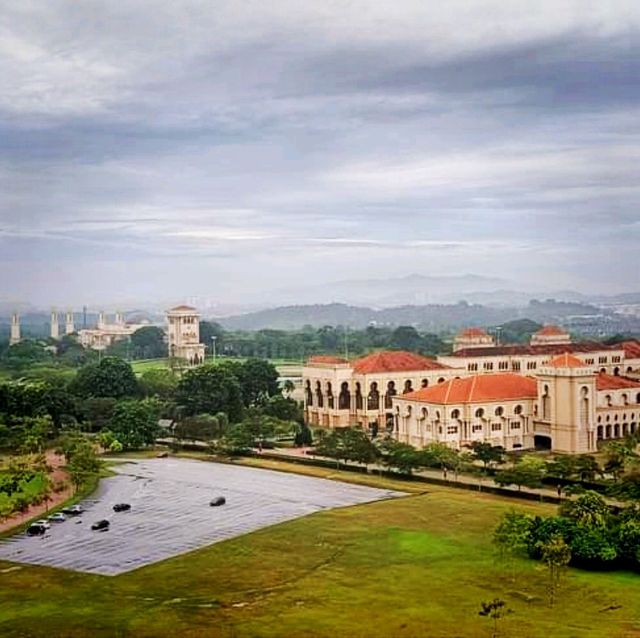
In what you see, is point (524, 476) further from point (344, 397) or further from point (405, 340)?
point (405, 340)

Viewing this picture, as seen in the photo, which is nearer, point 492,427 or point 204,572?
point 204,572

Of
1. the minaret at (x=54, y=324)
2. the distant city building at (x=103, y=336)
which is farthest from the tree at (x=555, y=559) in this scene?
the minaret at (x=54, y=324)

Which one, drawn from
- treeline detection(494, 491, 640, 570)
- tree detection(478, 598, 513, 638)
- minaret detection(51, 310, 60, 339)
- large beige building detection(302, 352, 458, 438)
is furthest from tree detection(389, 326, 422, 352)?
tree detection(478, 598, 513, 638)

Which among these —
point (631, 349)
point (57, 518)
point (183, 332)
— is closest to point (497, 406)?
point (57, 518)

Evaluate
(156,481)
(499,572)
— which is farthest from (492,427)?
(499,572)

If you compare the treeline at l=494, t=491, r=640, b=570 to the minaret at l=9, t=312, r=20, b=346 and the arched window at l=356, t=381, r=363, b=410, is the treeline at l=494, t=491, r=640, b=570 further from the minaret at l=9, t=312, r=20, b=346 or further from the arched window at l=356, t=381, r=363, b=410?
the minaret at l=9, t=312, r=20, b=346

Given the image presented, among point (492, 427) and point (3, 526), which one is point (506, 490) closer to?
point (492, 427)
